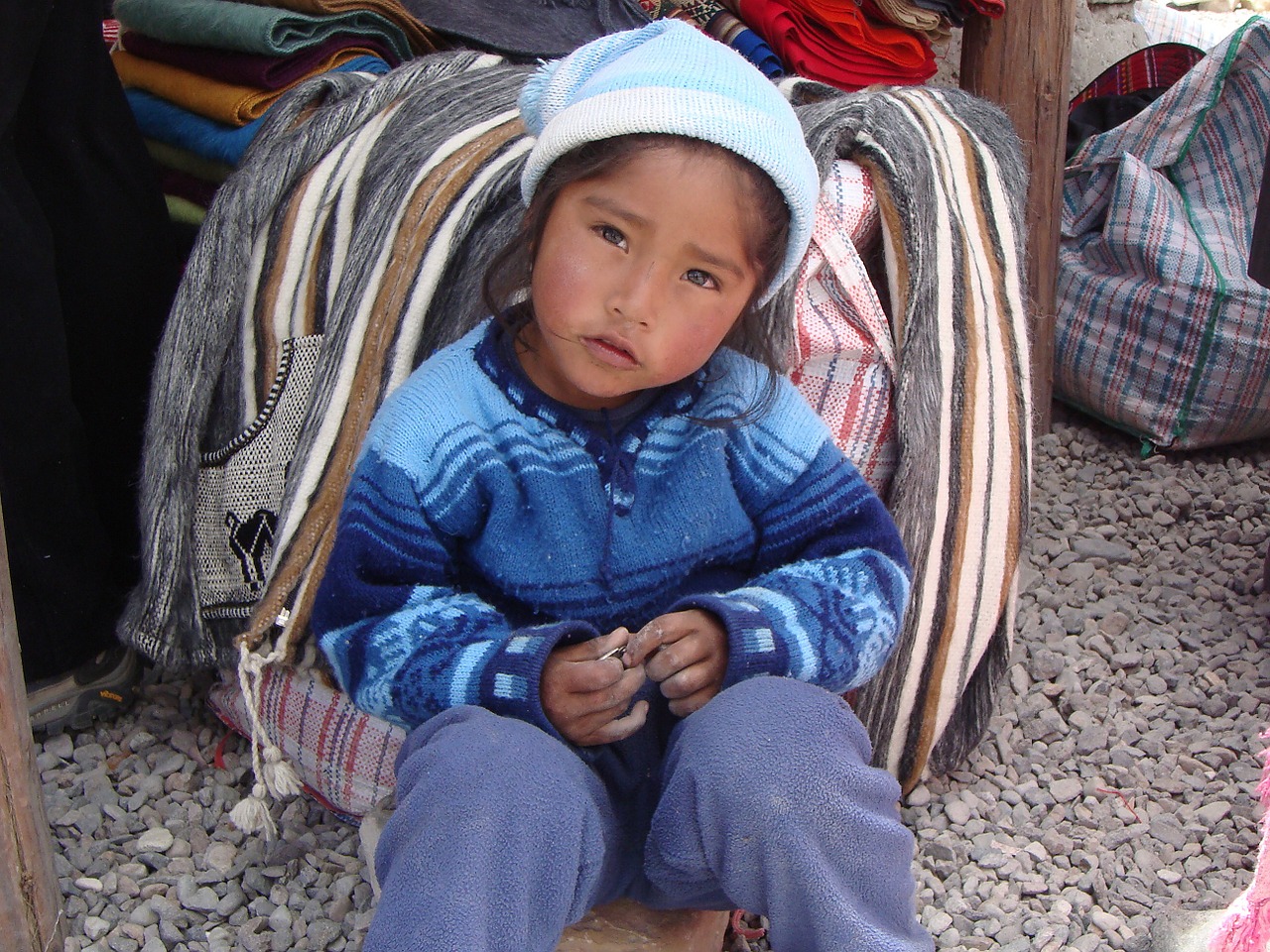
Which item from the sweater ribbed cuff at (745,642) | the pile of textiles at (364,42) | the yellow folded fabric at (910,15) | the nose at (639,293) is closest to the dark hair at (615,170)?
the nose at (639,293)

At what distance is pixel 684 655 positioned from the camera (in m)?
1.41

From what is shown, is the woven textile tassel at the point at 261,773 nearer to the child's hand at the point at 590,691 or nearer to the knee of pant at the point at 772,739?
the child's hand at the point at 590,691

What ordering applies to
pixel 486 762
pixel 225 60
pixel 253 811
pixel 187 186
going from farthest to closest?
1. pixel 187 186
2. pixel 225 60
3. pixel 253 811
4. pixel 486 762

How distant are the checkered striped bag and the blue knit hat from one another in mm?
1954

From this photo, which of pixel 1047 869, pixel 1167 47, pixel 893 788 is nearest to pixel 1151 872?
pixel 1047 869

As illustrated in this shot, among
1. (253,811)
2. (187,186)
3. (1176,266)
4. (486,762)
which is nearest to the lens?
(486,762)

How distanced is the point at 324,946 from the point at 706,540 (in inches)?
31.4

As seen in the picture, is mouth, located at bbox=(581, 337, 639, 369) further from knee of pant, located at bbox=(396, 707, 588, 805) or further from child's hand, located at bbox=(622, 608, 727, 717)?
knee of pant, located at bbox=(396, 707, 588, 805)

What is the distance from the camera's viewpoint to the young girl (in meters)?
1.28

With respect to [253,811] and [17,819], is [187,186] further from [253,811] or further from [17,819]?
[17,819]

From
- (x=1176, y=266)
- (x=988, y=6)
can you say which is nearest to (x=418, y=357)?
(x=988, y=6)

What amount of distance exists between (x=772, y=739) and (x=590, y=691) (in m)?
0.20

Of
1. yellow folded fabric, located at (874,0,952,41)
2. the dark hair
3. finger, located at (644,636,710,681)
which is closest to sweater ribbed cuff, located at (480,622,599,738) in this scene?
finger, located at (644,636,710,681)

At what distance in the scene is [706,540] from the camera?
1581 mm
